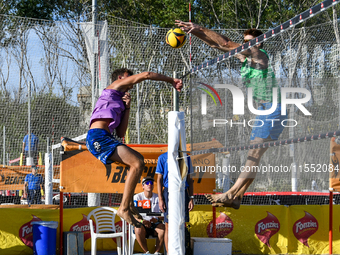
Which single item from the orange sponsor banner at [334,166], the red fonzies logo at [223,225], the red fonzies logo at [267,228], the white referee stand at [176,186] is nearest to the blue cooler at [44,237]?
the red fonzies logo at [223,225]

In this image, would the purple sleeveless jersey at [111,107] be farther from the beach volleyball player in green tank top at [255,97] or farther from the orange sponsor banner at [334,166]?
the orange sponsor banner at [334,166]

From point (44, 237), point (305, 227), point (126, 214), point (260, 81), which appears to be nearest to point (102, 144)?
point (126, 214)

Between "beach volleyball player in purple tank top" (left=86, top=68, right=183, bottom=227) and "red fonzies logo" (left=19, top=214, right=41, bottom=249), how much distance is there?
117 inches

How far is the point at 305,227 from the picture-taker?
7555mm

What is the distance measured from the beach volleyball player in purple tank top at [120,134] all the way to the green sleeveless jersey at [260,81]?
44.0 inches

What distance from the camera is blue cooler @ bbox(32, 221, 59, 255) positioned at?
648cm

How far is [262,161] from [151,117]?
4.58m

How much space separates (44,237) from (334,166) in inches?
179

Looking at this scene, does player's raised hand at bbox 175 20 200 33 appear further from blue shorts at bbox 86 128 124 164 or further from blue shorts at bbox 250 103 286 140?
blue shorts at bbox 86 128 124 164

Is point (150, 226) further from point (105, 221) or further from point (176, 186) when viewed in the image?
point (176, 186)

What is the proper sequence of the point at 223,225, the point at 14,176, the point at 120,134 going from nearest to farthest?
the point at 120,134
the point at 223,225
the point at 14,176

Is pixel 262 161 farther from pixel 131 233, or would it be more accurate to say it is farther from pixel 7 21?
pixel 7 21

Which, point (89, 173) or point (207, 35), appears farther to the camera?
point (89, 173)

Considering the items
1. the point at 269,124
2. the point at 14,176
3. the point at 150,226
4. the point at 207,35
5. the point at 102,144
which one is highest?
the point at 207,35
